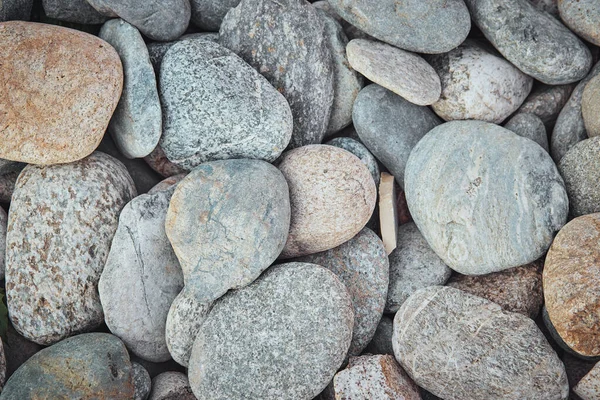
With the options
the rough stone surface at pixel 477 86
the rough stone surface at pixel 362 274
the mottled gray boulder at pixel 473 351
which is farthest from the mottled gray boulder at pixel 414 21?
the mottled gray boulder at pixel 473 351

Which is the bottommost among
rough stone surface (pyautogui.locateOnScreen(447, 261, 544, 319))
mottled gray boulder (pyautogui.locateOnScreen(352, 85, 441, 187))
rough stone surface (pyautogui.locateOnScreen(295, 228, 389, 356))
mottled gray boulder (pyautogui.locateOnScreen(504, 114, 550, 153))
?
rough stone surface (pyautogui.locateOnScreen(295, 228, 389, 356))

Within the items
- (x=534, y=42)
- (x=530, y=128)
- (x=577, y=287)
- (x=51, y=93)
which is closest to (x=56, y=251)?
(x=51, y=93)

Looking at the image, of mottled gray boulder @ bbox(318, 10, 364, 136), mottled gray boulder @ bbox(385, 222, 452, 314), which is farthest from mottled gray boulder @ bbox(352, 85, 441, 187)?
mottled gray boulder @ bbox(385, 222, 452, 314)

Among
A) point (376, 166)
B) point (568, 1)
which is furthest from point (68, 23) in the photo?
point (568, 1)

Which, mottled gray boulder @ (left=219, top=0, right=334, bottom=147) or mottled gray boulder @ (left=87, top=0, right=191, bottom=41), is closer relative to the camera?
mottled gray boulder @ (left=87, top=0, right=191, bottom=41)

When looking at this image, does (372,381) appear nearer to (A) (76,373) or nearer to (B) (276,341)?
(B) (276,341)

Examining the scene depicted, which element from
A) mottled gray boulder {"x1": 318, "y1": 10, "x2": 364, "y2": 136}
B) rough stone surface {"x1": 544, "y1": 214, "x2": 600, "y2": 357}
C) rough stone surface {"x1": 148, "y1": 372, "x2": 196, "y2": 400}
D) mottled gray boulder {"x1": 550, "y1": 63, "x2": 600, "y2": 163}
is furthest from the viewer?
mottled gray boulder {"x1": 318, "y1": 10, "x2": 364, "y2": 136}

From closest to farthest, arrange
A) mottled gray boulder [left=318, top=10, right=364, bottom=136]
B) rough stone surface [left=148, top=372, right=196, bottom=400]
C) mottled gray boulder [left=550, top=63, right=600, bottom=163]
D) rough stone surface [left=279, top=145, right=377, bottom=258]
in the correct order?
rough stone surface [left=148, top=372, right=196, bottom=400] < rough stone surface [left=279, top=145, right=377, bottom=258] < mottled gray boulder [left=550, top=63, right=600, bottom=163] < mottled gray boulder [left=318, top=10, right=364, bottom=136]

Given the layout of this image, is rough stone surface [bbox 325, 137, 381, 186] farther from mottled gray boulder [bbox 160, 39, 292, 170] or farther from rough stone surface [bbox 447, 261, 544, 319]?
rough stone surface [bbox 447, 261, 544, 319]
